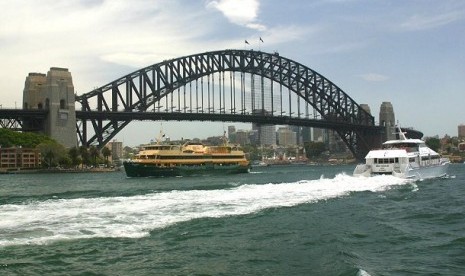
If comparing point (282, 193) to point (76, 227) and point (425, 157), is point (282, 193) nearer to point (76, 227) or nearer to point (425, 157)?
point (76, 227)

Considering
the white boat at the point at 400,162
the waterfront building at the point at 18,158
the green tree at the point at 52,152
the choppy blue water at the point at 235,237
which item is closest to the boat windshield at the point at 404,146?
the white boat at the point at 400,162

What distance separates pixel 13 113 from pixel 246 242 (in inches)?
3269

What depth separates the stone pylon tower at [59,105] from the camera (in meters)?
93.4

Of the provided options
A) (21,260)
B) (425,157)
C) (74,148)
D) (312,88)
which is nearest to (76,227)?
(21,260)

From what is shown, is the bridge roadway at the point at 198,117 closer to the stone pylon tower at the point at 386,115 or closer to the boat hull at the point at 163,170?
the boat hull at the point at 163,170

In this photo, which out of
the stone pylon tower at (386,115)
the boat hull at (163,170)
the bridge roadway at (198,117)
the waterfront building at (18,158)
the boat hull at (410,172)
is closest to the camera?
the boat hull at (410,172)

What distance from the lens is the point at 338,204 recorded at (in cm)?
2525

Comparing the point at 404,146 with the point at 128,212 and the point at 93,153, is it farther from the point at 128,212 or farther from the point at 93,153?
the point at 93,153

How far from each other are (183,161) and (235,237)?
57.0 metres

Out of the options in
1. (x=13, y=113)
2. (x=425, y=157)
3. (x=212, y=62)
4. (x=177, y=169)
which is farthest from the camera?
(x=212, y=62)

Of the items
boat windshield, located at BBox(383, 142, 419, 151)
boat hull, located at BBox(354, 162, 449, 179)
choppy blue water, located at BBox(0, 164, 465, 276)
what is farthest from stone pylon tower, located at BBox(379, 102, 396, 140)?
choppy blue water, located at BBox(0, 164, 465, 276)

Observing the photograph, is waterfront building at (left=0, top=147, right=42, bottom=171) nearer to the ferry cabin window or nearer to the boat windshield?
the boat windshield

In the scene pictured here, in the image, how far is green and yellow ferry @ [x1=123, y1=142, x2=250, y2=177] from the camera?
69562 mm

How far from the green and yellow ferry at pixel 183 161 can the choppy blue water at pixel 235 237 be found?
140 ft
